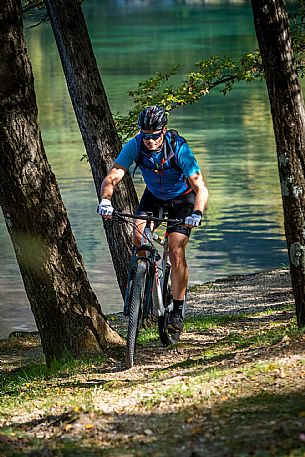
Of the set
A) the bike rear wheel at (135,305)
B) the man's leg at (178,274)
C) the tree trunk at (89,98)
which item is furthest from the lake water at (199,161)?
the bike rear wheel at (135,305)

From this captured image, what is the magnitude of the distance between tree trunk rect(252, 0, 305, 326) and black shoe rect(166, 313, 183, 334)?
159 cm

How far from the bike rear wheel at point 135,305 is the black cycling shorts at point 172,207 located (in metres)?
0.48

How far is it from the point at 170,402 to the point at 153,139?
264cm

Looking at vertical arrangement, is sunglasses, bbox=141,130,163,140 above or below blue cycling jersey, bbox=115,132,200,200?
above

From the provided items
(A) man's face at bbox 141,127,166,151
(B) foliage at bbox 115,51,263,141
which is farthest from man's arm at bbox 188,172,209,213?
(B) foliage at bbox 115,51,263,141

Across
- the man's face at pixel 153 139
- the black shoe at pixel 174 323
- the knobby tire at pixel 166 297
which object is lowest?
the black shoe at pixel 174 323

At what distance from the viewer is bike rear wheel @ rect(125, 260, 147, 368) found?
866cm

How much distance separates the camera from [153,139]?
8.59 metres

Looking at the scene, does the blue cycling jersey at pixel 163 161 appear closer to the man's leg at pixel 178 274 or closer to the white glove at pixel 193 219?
the white glove at pixel 193 219

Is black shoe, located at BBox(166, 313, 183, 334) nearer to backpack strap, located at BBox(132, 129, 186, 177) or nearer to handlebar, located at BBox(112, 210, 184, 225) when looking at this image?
handlebar, located at BBox(112, 210, 184, 225)

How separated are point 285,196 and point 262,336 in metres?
1.40

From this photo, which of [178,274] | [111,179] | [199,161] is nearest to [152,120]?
[111,179]

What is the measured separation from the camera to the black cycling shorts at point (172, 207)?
9.03 metres

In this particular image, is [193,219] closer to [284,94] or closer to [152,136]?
[152,136]
